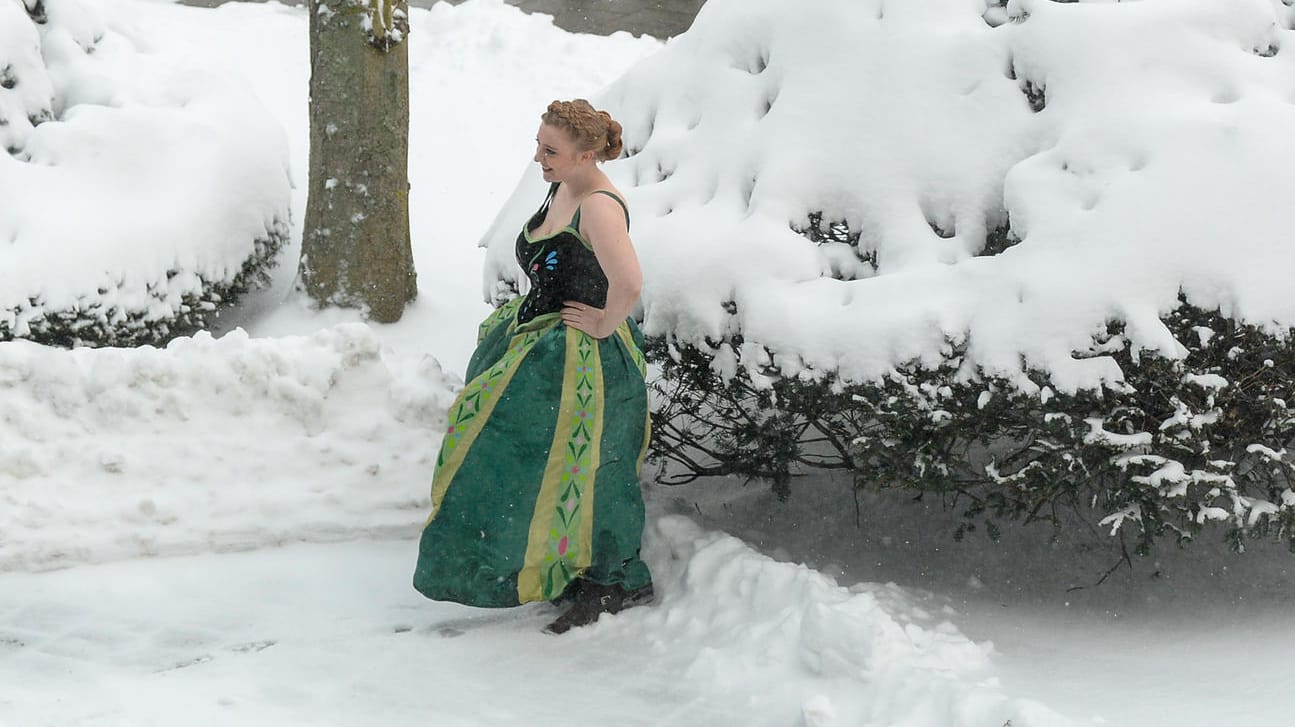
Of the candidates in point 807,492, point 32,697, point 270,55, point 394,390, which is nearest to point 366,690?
point 32,697

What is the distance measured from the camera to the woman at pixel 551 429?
11.9 ft

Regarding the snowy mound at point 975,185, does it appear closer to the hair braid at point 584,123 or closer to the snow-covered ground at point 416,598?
the hair braid at point 584,123

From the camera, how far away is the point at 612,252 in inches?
138

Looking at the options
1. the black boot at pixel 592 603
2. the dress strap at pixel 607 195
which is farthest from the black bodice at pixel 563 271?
the black boot at pixel 592 603

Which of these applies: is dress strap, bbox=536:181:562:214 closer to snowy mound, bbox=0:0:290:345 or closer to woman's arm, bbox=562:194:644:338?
woman's arm, bbox=562:194:644:338

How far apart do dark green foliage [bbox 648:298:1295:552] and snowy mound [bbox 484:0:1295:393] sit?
0.06 metres

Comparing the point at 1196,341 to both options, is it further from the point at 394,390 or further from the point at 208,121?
the point at 208,121

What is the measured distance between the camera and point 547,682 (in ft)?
11.7

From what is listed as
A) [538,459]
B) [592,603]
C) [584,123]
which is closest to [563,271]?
[584,123]

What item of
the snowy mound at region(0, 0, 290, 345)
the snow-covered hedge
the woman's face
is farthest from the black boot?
the snowy mound at region(0, 0, 290, 345)

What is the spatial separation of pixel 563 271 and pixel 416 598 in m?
1.27

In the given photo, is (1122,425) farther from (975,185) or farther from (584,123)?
(584,123)

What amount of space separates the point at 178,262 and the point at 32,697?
8.59 ft

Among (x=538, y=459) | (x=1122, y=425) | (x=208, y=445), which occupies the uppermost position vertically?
(x=1122, y=425)
